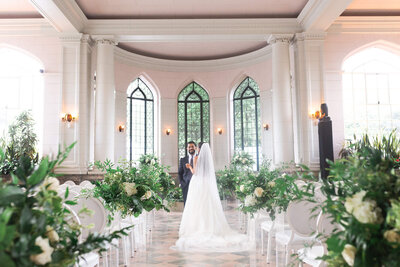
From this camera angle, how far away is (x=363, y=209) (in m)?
1.24

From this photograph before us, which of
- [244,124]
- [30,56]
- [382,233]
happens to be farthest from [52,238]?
[244,124]

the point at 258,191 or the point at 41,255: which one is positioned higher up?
the point at 41,255

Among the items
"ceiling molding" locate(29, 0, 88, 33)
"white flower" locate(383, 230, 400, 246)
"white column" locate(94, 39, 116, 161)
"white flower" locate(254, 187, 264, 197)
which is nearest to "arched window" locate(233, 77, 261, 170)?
"white column" locate(94, 39, 116, 161)

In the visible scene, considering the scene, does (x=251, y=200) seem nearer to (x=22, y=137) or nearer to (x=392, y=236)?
(x=392, y=236)

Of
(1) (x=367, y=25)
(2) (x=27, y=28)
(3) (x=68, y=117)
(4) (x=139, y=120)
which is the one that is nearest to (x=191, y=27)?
(3) (x=68, y=117)

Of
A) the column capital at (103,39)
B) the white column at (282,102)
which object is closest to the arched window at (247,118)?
the white column at (282,102)

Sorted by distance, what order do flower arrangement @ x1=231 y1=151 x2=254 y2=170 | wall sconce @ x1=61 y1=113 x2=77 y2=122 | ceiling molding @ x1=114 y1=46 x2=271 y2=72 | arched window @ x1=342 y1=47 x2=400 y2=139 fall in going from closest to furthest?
wall sconce @ x1=61 y1=113 x2=77 y2=122 < arched window @ x1=342 y1=47 x2=400 y2=139 < flower arrangement @ x1=231 y1=151 x2=254 y2=170 < ceiling molding @ x1=114 y1=46 x2=271 y2=72

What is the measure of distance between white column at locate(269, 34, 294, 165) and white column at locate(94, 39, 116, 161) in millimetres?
4706

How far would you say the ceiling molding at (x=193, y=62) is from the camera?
1333 cm

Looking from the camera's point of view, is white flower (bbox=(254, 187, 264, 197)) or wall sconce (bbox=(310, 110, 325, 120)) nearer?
white flower (bbox=(254, 187, 264, 197))

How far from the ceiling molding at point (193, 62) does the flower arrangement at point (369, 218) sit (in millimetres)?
12032

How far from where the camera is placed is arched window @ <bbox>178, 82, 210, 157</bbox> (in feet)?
49.8

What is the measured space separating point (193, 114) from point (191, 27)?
17.6 ft

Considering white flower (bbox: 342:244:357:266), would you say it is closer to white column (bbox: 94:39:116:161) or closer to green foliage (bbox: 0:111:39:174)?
white column (bbox: 94:39:116:161)
